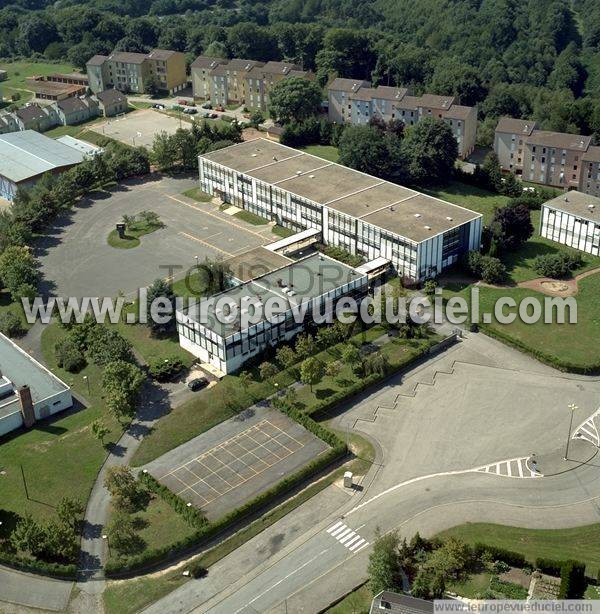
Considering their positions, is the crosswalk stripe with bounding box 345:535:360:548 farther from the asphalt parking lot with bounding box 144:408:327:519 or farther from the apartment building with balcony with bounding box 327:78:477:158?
the apartment building with balcony with bounding box 327:78:477:158

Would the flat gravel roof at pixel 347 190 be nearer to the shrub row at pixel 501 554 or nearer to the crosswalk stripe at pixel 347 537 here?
the crosswalk stripe at pixel 347 537

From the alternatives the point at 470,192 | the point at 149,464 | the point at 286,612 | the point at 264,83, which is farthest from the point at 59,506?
the point at 264,83

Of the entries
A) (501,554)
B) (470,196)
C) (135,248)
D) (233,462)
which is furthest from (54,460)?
(470,196)

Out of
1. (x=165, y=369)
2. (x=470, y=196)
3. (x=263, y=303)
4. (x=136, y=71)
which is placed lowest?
(x=165, y=369)

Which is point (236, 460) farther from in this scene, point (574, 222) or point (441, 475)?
point (574, 222)

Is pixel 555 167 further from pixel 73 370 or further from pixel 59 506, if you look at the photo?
pixel 59 506

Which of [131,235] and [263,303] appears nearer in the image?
[263,303]

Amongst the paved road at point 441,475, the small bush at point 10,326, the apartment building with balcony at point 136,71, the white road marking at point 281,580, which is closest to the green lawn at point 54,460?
the small bush at point 10,326

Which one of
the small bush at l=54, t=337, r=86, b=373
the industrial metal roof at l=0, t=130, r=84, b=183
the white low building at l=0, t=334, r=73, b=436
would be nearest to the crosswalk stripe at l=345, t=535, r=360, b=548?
the white low building at l=0, t=334, r=73, b=436
